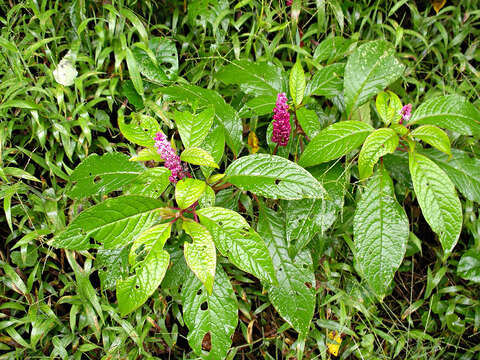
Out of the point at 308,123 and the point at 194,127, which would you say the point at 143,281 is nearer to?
the point at 194,127

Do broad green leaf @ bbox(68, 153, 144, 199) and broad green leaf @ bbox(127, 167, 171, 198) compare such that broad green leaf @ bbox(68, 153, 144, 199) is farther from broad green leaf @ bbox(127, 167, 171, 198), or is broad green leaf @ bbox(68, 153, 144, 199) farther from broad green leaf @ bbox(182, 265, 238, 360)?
broad green leaf @ bbox(182, 265, 238, 360)

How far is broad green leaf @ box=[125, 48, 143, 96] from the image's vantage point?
1.56 metres

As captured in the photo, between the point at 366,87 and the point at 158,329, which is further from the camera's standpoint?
the point at 158,329

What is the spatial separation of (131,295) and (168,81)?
3.34 ft

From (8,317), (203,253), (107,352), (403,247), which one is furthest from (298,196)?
(8,317)

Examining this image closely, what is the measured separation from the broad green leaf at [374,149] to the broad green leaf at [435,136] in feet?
0.40

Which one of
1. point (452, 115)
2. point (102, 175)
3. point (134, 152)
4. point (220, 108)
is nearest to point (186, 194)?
point (102, 175)

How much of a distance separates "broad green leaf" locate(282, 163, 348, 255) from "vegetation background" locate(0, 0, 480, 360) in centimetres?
19

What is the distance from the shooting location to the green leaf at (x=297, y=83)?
1.33 m

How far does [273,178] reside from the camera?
1.13 m

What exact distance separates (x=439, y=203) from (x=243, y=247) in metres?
0.69

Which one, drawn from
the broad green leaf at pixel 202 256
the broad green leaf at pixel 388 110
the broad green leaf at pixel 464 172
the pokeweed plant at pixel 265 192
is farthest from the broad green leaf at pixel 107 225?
the broad green leaf at pixel 464 172

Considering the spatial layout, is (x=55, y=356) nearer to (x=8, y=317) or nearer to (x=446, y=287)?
(x=8, y=317)

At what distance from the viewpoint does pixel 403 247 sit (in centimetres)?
123
